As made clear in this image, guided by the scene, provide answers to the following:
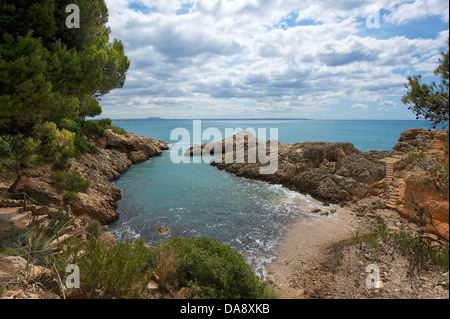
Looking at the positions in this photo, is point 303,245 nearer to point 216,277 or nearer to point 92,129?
point 216,277

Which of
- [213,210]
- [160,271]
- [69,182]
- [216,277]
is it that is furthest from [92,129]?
[216,277]

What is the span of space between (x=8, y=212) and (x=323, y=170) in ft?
72.6

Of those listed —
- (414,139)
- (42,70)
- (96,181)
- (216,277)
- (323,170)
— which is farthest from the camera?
(414,139)

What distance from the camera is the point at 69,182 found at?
14906 millimetres

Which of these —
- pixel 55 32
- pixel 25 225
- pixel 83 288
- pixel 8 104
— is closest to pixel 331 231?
pixel 83 288

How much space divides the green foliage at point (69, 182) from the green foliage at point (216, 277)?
11.0 meters

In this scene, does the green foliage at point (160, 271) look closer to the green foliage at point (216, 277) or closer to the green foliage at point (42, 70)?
the green foliage at point (216, 277)

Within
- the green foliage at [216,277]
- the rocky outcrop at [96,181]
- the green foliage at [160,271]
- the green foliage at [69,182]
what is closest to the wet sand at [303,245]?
the green foliage at [216,277]

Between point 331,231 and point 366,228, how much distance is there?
1878 millimetres

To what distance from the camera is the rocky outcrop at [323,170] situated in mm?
19219

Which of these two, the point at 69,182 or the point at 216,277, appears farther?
the point at 69,182

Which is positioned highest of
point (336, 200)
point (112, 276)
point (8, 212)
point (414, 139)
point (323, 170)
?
point (414, 139)

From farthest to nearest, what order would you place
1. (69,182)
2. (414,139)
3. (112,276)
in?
(414,139) < (69,182) < (112,276)

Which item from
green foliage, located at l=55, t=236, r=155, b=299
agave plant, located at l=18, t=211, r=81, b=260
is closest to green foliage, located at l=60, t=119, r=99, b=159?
agave plant, located at l=18, t=211, r=81, b=260
